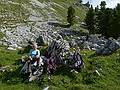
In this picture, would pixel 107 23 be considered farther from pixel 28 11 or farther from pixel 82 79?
pixel 82 79

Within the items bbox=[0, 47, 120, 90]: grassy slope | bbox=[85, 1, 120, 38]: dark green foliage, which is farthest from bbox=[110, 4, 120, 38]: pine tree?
bbox=[0, 47, 120, 90]: grassy slope

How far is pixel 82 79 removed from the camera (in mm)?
31953

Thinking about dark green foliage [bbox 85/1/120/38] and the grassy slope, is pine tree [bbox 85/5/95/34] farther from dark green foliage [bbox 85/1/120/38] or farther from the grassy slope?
the grassy slope

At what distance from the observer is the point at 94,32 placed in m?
126

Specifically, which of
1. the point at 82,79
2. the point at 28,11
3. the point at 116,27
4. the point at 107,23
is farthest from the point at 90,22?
the point at 82,79

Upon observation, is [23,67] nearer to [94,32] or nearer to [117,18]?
[117,18]

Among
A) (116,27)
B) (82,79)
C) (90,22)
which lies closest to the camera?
(82,79)

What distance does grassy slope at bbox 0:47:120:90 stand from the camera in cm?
3067

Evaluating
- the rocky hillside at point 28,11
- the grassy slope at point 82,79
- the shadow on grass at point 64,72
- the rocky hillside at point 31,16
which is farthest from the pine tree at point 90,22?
the shadow on grass at point 64,72

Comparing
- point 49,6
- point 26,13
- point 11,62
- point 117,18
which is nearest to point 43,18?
point 26,13

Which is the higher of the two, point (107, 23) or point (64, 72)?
point (64, 72)

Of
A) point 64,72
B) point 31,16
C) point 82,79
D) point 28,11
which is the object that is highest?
point 64,72

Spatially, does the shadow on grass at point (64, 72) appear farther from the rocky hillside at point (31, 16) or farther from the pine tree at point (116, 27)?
the pine tree at point (116, 27)

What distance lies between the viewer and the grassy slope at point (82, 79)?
101ft
